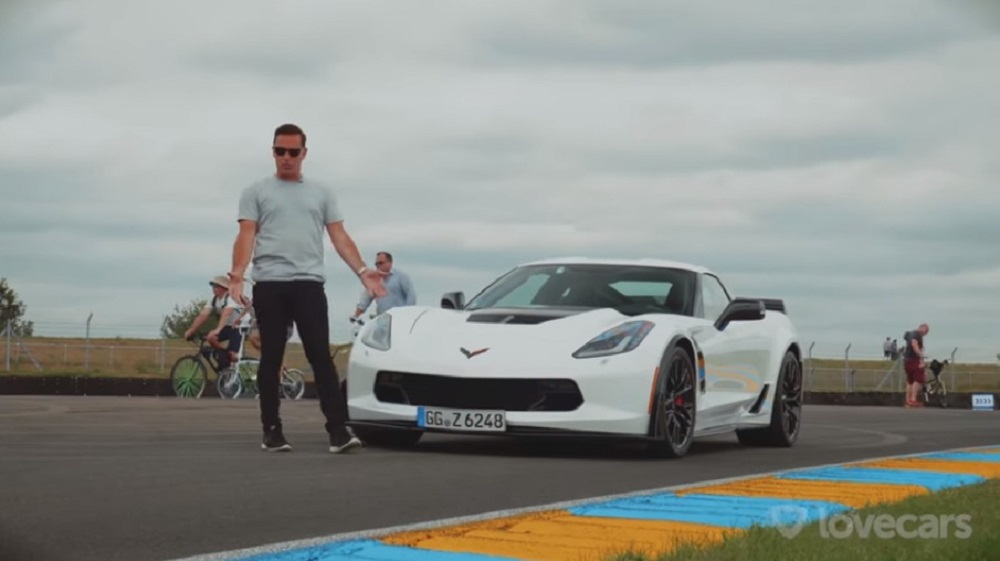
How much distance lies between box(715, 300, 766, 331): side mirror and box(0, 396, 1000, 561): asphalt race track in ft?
3.04

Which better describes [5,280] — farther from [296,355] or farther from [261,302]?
[261,302]

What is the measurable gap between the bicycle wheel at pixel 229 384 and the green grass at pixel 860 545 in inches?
655

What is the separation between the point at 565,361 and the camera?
9711mm

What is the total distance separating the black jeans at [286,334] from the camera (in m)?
9.84

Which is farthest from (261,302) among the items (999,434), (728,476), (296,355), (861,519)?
(296,355)

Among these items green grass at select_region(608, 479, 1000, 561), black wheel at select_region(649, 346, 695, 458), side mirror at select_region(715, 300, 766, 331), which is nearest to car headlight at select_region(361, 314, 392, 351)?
black wheel at select_region(649, 346, 695, 458)

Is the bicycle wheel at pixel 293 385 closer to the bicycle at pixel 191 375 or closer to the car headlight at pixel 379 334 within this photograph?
the bicycle at pixel 191 375

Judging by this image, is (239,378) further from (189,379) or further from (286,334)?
(286,334)

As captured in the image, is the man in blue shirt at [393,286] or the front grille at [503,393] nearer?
the front grille at [503,393]

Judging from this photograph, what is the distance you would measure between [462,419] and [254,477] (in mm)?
2220

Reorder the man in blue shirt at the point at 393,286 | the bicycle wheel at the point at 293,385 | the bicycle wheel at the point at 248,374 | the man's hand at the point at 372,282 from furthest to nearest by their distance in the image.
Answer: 1. the bicycle wheel at the point at 293,385
2. the bicycle wheel at the point at 248,374
3. the man in blue shirt at the point at 393,286
4. the man's hand at the point at 372,282

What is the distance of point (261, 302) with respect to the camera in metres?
9.86

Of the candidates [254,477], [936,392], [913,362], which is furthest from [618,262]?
[936,392]

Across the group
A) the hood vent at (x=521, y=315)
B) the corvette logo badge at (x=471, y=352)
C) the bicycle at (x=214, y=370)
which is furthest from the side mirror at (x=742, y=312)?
the bicycle at (x=214, y=370)
